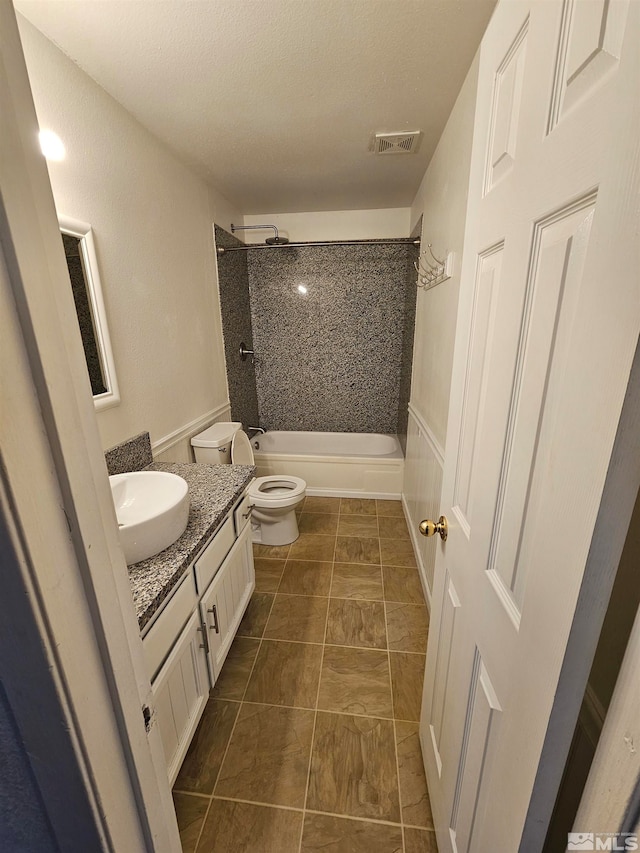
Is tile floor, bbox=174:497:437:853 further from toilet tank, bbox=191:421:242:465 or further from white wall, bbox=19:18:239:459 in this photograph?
white wall, bbox=19:18:239:459

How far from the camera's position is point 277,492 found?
255 centimetres

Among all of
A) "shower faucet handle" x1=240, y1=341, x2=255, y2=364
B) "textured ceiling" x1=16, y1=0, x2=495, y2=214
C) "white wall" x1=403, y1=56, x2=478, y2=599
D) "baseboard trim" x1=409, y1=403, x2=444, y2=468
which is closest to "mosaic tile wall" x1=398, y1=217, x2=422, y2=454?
"white wall" x1=403, y1=56, x2=478, y2=599

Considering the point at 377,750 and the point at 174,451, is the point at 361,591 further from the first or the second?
the point at 174,451

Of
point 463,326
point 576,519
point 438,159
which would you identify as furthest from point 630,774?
point 438,159

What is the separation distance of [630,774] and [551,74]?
84 centimetres

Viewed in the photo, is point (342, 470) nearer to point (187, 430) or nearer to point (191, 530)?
point (187, 430)

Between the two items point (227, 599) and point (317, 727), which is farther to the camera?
point (227, 599)

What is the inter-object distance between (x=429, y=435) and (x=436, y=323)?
25.3 inches

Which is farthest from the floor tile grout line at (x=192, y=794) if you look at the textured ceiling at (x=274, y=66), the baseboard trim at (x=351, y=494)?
the textured ceiling at (x=274, y=66)

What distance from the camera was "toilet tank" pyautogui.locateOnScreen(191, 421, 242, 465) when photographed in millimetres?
Result: 2139

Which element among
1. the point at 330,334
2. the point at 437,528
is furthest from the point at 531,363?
the point at 330,334

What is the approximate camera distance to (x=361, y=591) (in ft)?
6.81

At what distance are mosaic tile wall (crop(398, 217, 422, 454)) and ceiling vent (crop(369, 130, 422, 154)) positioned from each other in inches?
29.6

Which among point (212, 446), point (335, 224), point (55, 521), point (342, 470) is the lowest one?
point (342, 470)
